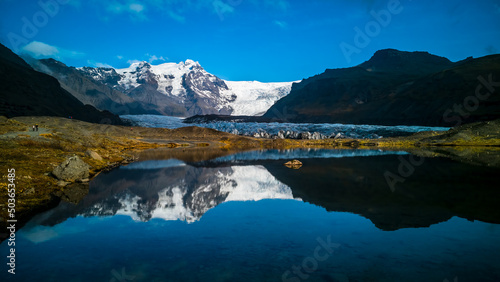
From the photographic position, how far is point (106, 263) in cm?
1038

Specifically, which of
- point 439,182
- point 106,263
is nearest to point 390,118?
point 439,182

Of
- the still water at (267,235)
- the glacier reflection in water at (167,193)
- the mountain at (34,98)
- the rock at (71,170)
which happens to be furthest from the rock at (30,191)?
the mountain at (34,98)

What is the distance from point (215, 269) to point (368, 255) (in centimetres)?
584

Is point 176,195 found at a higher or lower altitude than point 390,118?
lower

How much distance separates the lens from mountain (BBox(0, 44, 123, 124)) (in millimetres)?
105938

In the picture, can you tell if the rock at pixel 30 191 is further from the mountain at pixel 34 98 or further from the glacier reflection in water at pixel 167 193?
the mountain at pixel 34 98

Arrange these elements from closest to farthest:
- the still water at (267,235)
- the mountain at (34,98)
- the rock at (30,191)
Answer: the still water at (267,235) < the rock at (30,191) < the mountain at (34,98)

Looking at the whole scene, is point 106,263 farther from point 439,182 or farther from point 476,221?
point 439,182

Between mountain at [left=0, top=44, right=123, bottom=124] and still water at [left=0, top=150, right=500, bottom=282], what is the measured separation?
359ft

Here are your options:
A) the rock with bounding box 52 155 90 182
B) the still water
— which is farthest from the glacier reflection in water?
the rock with bounding box 52 155 90 182

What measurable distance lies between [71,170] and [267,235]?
763 inches

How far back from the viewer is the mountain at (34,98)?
348 feet

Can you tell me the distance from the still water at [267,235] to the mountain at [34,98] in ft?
359

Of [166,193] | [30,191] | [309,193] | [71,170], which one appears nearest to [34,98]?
[71,170]
